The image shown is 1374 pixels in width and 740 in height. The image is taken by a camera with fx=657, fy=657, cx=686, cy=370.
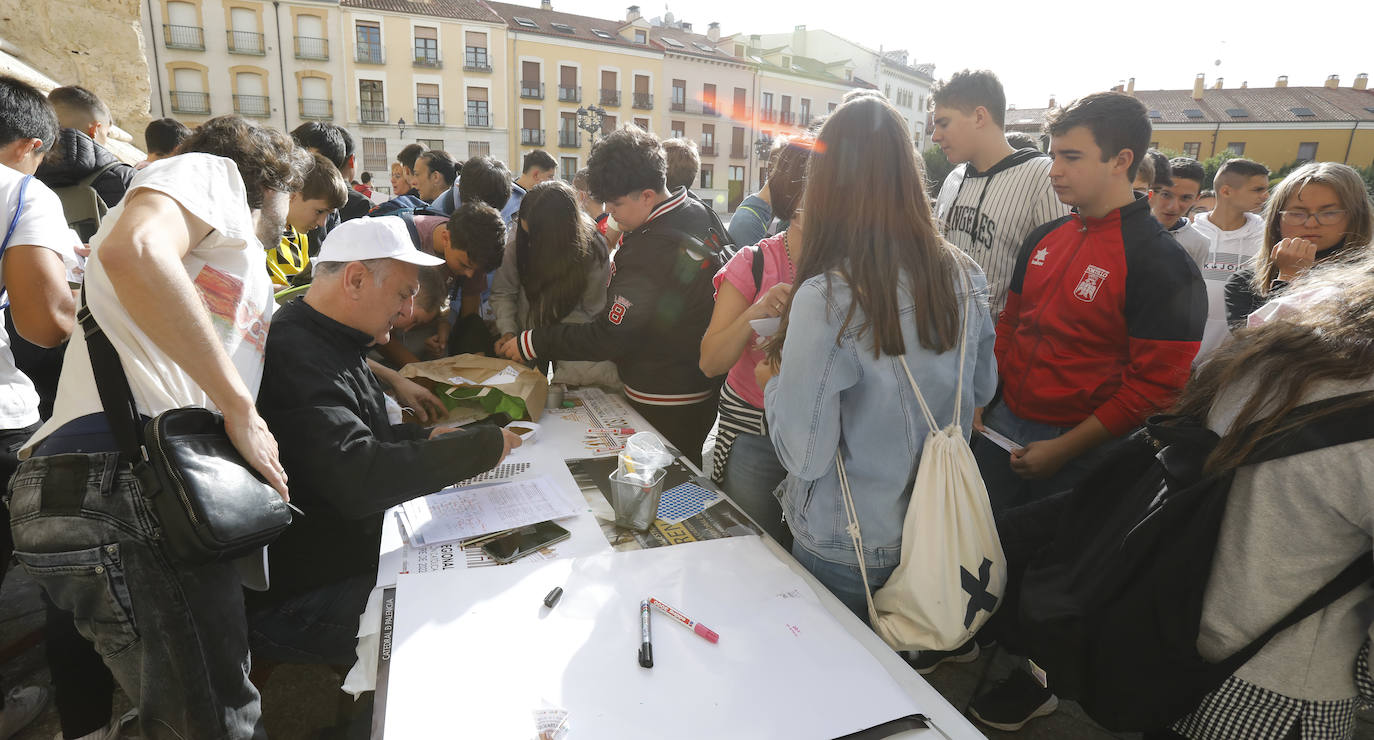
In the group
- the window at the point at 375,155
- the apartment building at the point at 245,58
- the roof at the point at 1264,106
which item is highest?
the roof at the point at 1264,106

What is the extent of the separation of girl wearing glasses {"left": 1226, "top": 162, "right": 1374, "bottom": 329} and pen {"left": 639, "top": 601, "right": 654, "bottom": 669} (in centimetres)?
252

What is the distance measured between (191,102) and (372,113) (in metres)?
6.14

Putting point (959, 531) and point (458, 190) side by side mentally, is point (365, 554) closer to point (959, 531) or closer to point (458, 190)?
point (959, 531)

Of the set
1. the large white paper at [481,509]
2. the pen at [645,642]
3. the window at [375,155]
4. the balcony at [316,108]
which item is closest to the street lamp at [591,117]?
the window at [375,155]

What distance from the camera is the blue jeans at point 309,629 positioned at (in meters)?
1.69

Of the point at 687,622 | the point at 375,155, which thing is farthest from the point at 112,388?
the point at 375,155

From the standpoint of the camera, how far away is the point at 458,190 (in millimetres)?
4105

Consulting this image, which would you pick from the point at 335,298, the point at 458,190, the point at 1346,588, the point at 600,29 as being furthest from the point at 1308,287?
the point at 600,29

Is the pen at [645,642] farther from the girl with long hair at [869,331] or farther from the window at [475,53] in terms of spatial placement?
the window at [475,53]

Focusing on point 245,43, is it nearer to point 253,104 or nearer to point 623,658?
point 253,104

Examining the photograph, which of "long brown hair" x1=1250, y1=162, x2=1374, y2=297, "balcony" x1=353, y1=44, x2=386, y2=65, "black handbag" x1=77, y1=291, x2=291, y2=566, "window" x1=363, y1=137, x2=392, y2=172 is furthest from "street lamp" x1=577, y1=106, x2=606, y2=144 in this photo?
"black handbag" x1=77, y1=291, x2=291, y2=566

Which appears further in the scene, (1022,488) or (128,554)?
(1022,488)

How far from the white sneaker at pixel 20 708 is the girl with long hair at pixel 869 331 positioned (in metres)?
2.45

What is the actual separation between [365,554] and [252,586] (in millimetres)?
275
